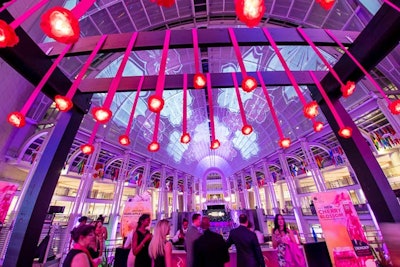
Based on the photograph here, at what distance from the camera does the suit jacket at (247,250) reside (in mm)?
3506

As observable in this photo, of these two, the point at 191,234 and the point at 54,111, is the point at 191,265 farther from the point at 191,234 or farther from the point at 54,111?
the point at 54,111

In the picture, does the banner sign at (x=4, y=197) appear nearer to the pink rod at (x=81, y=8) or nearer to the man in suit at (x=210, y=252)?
the man in suit at (x=210, y=252)

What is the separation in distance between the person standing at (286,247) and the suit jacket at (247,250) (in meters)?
1.24

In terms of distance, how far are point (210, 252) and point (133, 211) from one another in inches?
221

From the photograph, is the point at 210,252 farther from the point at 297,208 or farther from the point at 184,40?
the point at 297,208

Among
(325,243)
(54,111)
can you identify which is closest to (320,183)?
(325,243)

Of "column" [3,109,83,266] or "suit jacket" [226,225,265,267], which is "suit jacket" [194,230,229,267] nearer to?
"suit jacket" [226,225,265,267]

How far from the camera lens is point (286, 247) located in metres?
4.32

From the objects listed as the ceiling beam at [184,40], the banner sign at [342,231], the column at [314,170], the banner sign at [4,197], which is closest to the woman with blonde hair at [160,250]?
the ceiling beam at [184,40]

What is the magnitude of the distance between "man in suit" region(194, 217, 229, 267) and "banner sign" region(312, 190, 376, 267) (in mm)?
4229

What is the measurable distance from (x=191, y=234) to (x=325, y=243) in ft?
16.1

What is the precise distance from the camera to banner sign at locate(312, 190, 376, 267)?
4996 mm

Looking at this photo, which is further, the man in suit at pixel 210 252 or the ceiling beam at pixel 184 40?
the ceiling beam at pixel 184 40

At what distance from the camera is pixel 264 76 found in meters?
4.22
